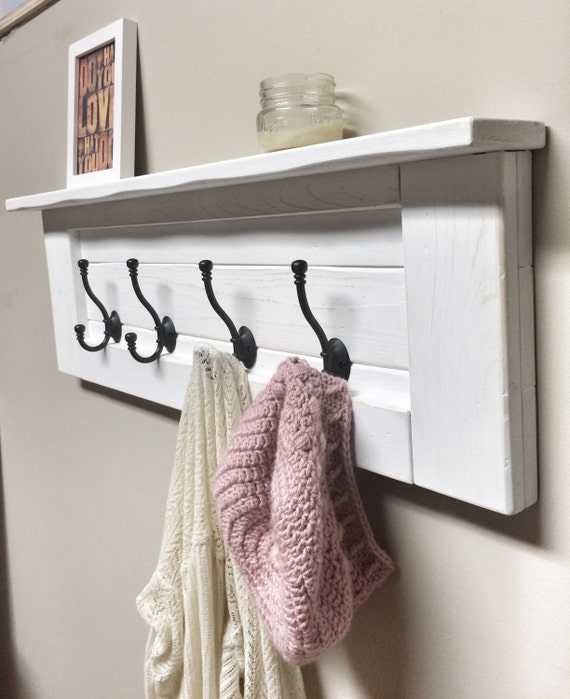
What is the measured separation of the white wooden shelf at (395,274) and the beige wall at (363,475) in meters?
0.03

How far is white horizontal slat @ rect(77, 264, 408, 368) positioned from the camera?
560mm

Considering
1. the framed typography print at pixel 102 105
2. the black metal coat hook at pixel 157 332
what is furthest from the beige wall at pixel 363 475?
A: the black metal coat hook at pixel 157 332

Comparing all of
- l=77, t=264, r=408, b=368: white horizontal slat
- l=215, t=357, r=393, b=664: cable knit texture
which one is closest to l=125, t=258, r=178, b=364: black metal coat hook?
l=77, t=264, r=408, b=368: white horizontal slat

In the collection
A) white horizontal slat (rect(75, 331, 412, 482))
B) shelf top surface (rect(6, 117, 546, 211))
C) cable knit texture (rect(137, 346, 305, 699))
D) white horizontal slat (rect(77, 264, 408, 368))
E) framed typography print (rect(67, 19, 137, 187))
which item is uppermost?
framed typography print (rect(67, 19, 137, 187))

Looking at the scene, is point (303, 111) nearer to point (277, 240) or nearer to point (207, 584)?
point (277, 240)

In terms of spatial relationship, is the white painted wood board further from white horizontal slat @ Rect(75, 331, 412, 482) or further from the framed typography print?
A: the framed typography print

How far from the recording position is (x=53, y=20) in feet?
3.11

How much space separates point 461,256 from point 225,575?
1.38ft

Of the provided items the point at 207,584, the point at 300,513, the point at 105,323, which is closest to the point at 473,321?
the point at 300,513

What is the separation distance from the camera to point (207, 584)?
69 cm

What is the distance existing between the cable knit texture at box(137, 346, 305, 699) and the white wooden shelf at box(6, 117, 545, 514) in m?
0.05

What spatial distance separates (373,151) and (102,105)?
501 millimetres

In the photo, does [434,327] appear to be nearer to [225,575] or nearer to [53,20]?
[225,575]

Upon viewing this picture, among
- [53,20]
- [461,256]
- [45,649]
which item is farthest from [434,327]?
[45,649]
